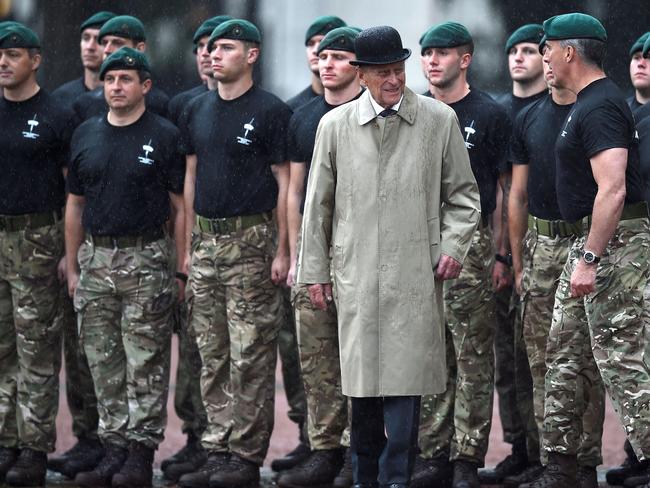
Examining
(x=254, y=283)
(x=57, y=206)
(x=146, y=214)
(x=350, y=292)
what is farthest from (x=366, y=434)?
(x=57, y=206)

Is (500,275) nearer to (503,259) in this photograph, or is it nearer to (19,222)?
(503,259)

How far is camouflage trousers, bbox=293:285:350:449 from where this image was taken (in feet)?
25.2

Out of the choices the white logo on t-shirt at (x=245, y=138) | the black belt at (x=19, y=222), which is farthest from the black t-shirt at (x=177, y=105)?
the black belt at (x=19, y=222)

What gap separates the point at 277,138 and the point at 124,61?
916 millimetres

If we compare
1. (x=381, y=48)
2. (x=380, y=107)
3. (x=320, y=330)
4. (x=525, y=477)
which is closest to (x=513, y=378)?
(x=525, y=477)

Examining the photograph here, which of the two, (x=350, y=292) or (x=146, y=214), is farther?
(x=146, y=214)

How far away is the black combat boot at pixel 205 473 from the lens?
25.2 ft

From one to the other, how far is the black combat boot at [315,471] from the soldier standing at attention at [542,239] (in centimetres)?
111

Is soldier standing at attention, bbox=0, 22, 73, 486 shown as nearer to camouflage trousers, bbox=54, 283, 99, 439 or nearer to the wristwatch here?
camouflage trousers, bbox=54, 283, 99, 439

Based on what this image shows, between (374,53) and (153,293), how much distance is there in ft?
7.08

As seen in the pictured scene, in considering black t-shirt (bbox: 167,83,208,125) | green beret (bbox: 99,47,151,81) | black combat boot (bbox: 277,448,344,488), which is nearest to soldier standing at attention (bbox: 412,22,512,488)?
black combat boot (bbox: 277,448,344,488)

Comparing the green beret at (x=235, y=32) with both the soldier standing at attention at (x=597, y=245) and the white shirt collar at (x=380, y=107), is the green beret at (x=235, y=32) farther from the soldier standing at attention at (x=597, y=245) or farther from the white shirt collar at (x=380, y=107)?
the soldier standing at attention at (x=597, y=245)

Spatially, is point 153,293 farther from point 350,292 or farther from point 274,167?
point 350,292

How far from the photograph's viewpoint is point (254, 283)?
7.80 metres
